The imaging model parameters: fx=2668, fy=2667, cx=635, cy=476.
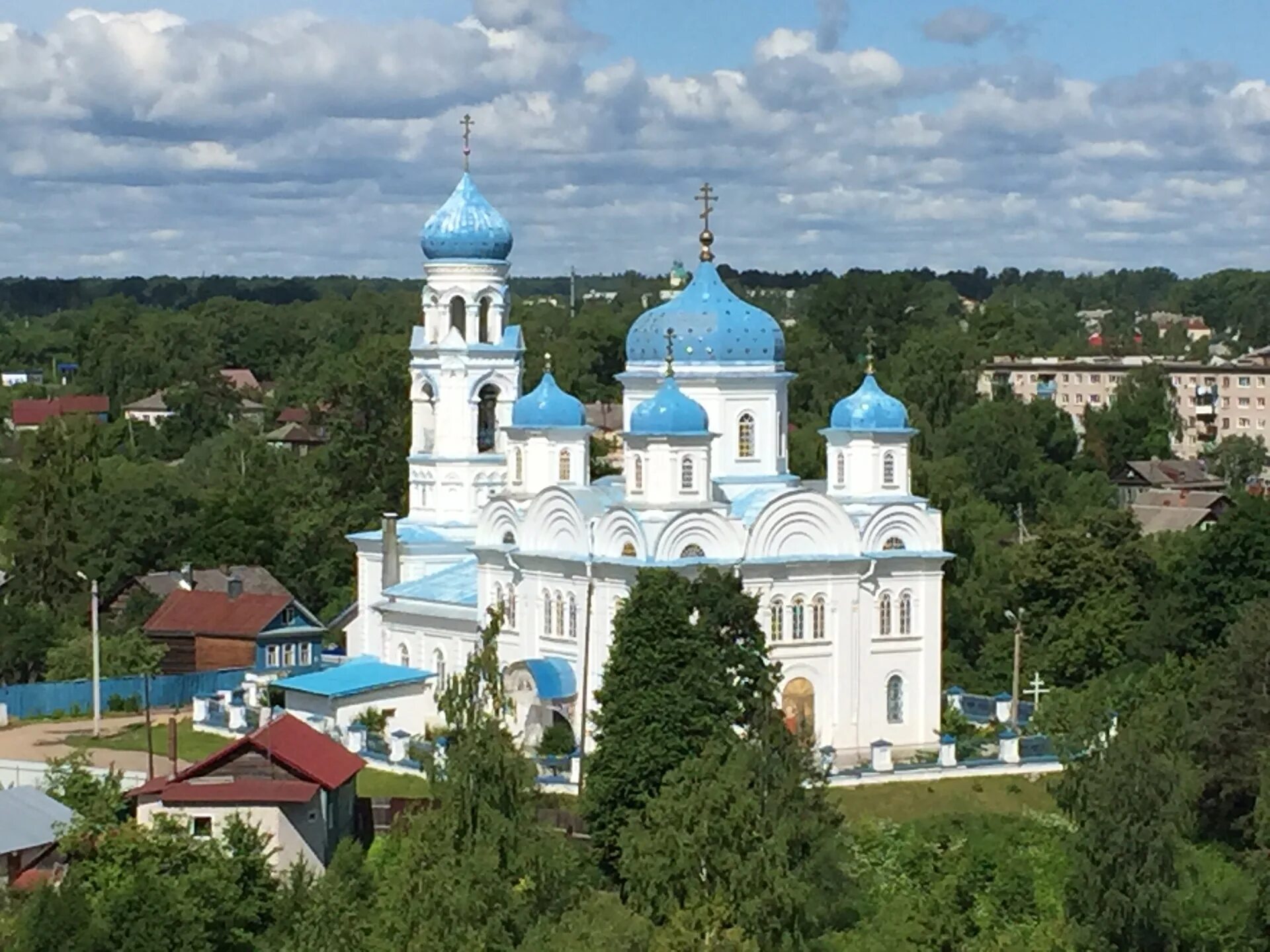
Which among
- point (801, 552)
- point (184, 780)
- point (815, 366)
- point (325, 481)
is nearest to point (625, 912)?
point (184, 780)

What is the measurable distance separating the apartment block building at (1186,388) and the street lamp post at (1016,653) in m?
33.9

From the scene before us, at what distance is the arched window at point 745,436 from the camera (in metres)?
34.1

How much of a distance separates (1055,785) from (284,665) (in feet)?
57.1

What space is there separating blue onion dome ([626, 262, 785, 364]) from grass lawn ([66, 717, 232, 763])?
24.5 feet

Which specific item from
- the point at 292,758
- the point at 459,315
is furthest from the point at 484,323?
the point at 292,758

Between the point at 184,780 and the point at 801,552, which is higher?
the point at 801,552

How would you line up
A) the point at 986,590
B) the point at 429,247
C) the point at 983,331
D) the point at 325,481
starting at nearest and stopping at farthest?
the point at 429,247, the point at 986,590, the point at 325,481, the point at 983,331

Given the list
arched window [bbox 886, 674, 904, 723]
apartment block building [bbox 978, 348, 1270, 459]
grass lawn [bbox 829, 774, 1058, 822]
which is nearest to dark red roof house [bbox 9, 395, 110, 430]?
apartment block building [bbox 978, 348, 1270, 459]

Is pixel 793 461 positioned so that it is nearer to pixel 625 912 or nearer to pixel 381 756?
pixel 381 756

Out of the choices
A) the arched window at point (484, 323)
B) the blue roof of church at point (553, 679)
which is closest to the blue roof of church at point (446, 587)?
the blue roof of church at point (553, 679)

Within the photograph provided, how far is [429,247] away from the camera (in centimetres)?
3778

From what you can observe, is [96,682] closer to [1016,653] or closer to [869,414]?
[869,414]

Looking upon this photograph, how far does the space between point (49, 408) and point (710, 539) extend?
177 ft

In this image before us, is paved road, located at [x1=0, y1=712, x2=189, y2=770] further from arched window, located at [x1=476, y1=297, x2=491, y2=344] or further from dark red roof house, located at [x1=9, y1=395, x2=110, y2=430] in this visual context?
dark red roof house, located at [x1=9, y1=395, x2=110, y2=430]
